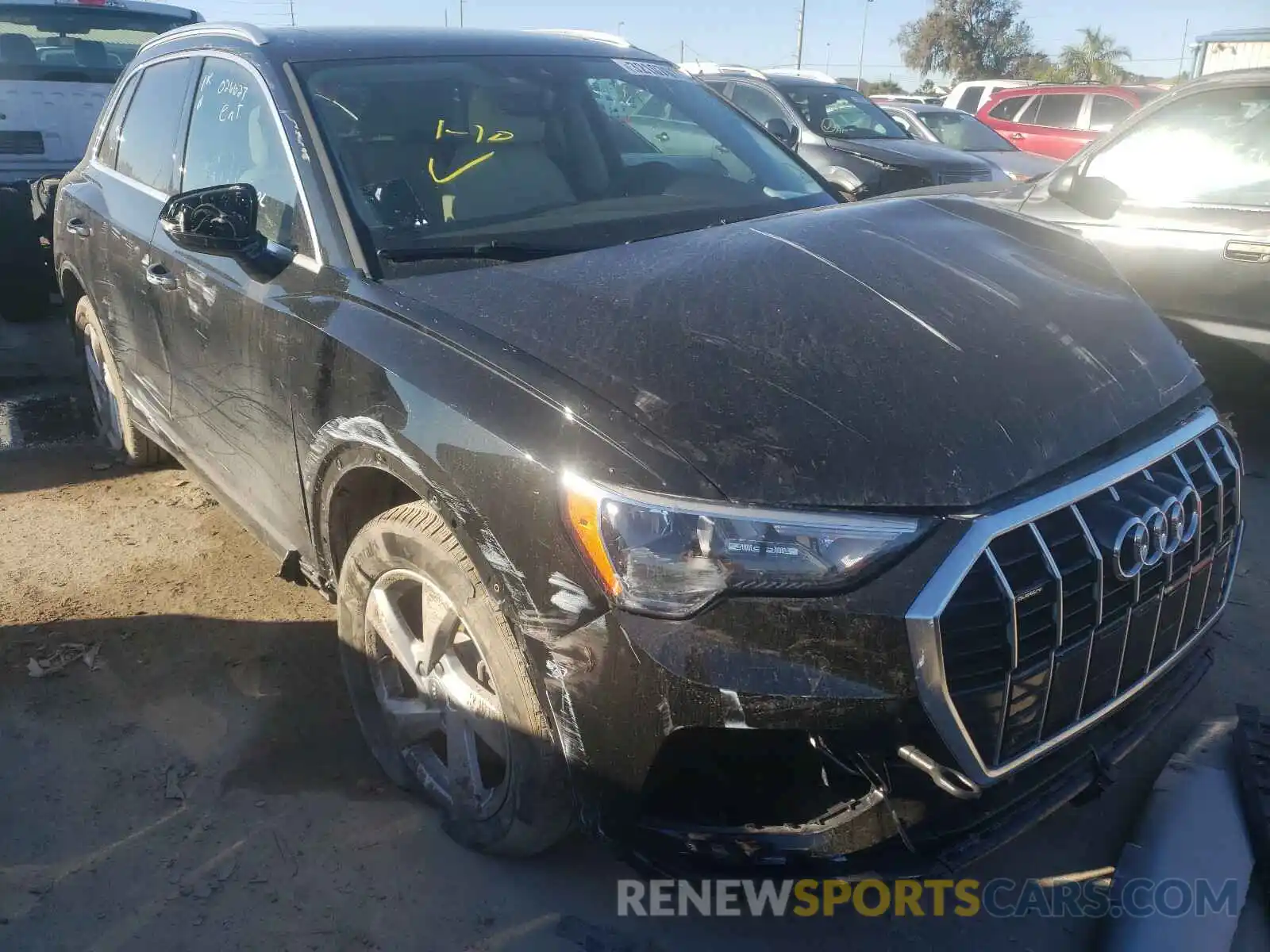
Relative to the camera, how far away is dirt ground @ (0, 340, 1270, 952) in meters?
2.26

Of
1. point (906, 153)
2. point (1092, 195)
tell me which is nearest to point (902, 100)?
point (906, 153)

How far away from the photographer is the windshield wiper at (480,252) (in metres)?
2.53

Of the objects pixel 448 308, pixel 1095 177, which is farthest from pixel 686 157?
pixel 1095 177

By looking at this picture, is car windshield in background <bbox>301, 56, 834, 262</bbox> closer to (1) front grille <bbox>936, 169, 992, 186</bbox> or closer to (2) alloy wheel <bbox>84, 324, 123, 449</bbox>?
(2) alloy wheel <bbox>84, 324, 123, 449</bbox>

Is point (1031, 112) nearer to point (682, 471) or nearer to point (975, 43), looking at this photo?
point (682, 471)

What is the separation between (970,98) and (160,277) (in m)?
17.5

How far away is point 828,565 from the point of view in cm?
176

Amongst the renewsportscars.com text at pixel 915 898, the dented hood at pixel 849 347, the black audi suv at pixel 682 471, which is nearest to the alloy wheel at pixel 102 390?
the black audi suv at pixel 682 471

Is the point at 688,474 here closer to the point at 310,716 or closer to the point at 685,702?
the point at 685,702

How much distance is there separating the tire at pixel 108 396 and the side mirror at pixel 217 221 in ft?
5.91

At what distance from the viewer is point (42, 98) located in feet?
23.6

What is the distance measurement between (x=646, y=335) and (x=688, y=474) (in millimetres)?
426

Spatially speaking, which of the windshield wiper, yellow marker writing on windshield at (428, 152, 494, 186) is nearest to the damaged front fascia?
the windshield wiper

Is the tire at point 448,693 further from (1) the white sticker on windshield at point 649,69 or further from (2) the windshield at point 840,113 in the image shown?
(2) the windshield at point 840,113
